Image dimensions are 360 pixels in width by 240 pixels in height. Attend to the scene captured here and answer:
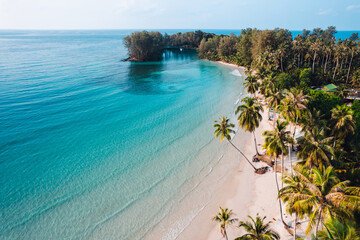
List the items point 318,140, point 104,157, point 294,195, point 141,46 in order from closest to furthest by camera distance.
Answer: point 294,195, point 318,140, point 104,157, point 141,46

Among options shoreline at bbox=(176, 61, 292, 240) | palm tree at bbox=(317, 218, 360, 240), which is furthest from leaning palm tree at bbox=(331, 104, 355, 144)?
palm tree at bbox=(317, 218, 360, 240)

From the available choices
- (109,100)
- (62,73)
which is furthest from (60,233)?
(62,73)

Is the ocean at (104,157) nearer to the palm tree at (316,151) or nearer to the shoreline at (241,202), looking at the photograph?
the shoreline at (241,202)

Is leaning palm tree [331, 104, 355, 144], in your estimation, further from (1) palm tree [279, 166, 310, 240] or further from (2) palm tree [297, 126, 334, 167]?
(1) palm tree [279, 166, 310, 240]

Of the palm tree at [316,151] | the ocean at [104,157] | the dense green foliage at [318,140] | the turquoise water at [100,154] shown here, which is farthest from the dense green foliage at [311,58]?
the palm tree at [316,151]

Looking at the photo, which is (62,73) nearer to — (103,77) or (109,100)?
(103,77)

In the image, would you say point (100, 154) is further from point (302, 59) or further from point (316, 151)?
point (302, 59)

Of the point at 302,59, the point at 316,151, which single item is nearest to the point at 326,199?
the point at 316,151
